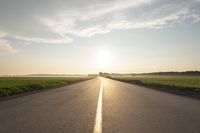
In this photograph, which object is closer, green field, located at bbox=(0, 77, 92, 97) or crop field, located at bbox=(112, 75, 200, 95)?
green field, located at bbox=(0, 77, 92, 97)

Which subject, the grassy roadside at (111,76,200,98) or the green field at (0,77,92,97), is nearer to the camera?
the grassy roadside at (111,76,200,98)

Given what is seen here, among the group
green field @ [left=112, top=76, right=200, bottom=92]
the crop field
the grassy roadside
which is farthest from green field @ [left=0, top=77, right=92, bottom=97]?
green field @ [left=112, top=76, right=200, bottom=92]

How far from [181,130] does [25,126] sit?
4.37 metres

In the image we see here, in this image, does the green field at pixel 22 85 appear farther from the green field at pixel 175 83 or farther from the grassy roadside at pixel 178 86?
the green field at pixel 175 83

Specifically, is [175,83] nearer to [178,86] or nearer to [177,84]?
[177,84]

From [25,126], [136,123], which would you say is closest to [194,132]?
[136,123]

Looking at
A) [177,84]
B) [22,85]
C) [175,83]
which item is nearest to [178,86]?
[177,84]

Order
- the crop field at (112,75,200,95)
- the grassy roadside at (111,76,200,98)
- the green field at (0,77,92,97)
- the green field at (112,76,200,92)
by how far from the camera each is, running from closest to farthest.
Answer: the grassy roadside at (111,76,200,98)
the green field at (0,77,92,97)
the crop field at (112,75,200,95)
the green field at (112,76,200,92)

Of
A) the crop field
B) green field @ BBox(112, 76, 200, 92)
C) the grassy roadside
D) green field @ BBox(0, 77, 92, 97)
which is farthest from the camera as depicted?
green field @ BBox(112, 76, 200, 92)

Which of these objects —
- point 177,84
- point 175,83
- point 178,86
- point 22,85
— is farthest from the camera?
point 175,83

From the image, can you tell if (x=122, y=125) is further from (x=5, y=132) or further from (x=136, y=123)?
(x=5, y=132)

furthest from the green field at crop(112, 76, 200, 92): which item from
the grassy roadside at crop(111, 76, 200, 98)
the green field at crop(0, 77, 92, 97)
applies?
the green field at crop(0, 77, 92, 97)

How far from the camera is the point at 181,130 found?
670 centimetres

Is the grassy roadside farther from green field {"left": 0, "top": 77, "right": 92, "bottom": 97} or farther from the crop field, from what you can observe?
green field {"left": 0, "top": 77, "right": 92, "bottom": 97}
